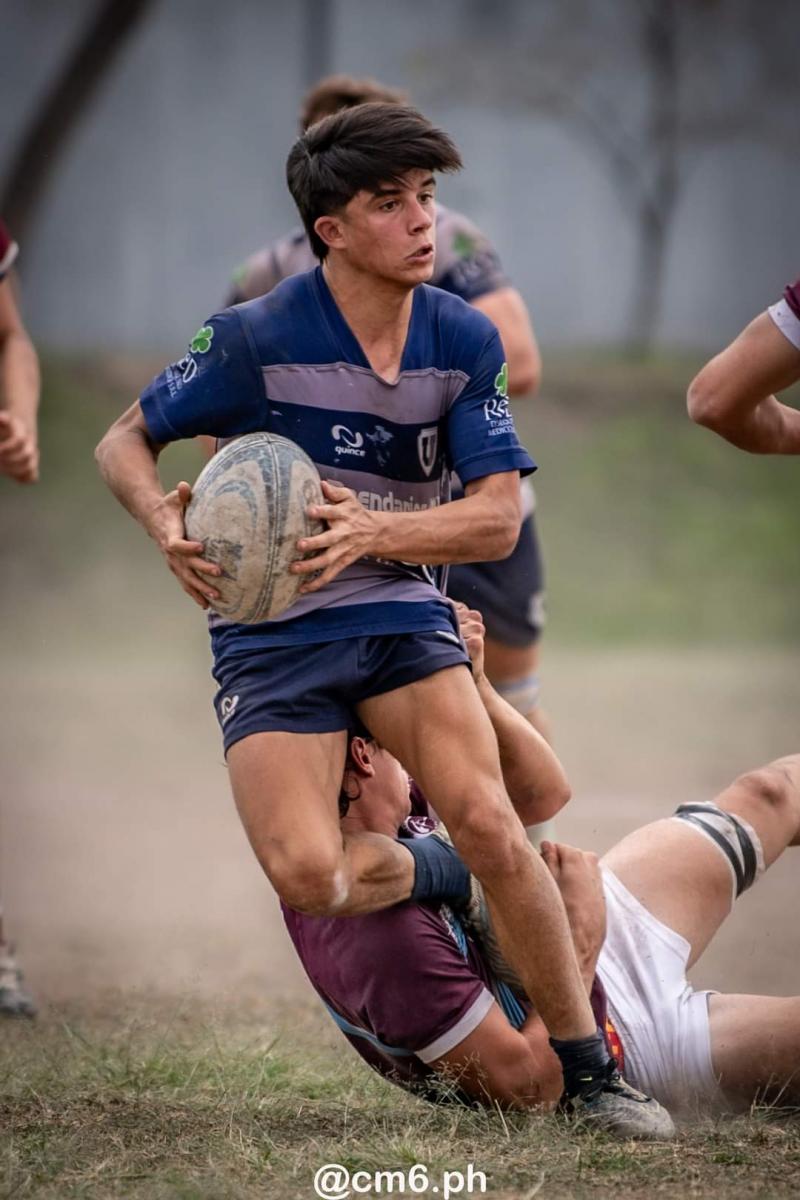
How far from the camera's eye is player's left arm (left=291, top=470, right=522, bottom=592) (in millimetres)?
3535

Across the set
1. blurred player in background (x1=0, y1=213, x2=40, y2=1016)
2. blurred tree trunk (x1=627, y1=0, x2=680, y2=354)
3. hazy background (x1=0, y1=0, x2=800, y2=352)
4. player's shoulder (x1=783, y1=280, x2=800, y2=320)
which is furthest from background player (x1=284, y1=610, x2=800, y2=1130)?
blurred tree trunk (x1=627, y1=0, x2=680, y2=354)

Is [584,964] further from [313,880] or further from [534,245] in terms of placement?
[534,245]

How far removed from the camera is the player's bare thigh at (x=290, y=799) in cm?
349

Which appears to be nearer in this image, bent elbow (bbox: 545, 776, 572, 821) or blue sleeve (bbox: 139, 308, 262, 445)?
blue sleeve (bbox: 139, 308, 262, 445)

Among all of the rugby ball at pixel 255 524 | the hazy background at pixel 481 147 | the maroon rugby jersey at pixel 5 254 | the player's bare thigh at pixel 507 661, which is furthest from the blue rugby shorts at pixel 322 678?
the hazy background at pixel 481 147

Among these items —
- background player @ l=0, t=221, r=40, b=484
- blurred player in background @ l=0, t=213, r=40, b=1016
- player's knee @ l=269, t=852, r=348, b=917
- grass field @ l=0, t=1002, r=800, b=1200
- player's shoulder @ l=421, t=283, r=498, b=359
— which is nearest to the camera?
grass field @ l=0, t=1002, r=800, b=1200

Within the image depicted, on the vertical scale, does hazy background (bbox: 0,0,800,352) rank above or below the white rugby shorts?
above

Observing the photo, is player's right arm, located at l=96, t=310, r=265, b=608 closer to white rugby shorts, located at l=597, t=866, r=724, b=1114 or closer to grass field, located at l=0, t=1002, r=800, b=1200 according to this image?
grass field, located at l=0, t=1002, r=800, b=1200

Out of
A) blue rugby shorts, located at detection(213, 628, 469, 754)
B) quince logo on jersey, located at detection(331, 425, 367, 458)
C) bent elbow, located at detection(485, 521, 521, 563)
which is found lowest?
blue rugby shorts, located at detection(213, 628, 469, 754)

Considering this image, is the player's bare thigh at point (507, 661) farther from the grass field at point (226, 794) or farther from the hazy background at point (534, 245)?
the hazy background at point (534, 245)

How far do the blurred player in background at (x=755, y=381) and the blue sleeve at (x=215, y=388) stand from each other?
1053 mm

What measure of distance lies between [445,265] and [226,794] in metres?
3.87

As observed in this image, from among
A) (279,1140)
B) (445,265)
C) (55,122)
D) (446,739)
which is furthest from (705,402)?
(55,122)

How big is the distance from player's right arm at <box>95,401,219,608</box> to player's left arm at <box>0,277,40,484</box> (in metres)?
1.34
